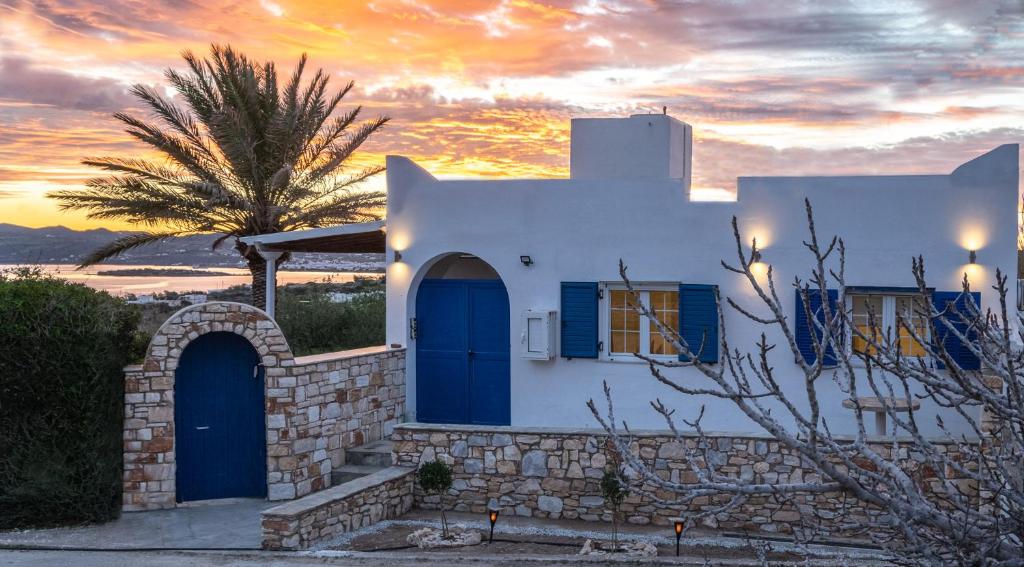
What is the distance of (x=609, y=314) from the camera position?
14086mm

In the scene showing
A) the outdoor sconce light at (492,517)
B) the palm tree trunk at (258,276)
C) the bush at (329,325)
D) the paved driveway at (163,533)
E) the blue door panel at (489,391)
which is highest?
the palm tree trunk at (258,276)

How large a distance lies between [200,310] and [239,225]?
8.25m

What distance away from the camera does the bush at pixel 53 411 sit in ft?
36.9

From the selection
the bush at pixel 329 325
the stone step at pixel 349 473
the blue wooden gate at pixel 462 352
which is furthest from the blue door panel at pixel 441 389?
the bush at pixel 329 325

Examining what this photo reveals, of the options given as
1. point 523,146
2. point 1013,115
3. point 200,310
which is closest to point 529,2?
point 523,146

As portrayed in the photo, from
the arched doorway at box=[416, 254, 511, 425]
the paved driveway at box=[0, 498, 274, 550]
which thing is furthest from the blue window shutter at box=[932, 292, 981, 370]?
the paved driveway at box=[0, 498, 274, 550]

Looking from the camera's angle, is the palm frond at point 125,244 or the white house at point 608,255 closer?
the white house at point 608,255

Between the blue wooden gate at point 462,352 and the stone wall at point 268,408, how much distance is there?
1889 millimetres

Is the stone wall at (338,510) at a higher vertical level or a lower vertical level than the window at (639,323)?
lower

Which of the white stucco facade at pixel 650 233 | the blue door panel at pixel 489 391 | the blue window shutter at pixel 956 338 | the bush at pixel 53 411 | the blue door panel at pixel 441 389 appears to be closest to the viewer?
the bush at pixel 53 411

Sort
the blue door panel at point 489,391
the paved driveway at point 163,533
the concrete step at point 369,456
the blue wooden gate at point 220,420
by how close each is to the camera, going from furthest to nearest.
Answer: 1. the blue door panel at point 489,391
2. the concrete step at point 369,456
3. the blue wooden gate at point 220,420
4. the paved driveway at point 163,533

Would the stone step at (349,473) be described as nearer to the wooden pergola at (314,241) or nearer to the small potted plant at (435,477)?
the small potted plant at (435,477)

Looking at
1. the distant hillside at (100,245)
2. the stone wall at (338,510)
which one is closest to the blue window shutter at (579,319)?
the stone wall at (338,510)

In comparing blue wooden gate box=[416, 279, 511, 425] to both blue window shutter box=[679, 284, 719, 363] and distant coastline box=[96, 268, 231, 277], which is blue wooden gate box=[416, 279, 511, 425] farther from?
→ distant coastline box=[96, 268, 231, 277]
